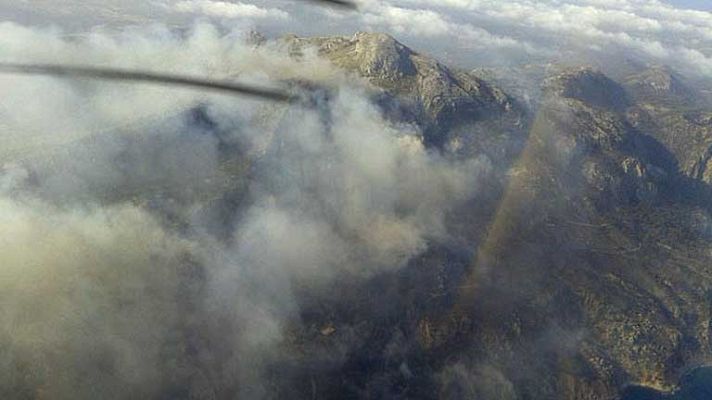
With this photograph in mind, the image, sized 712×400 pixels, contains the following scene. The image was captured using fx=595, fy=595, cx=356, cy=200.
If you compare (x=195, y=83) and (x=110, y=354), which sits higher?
(x=195, y=83)

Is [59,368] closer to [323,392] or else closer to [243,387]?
[243,387]

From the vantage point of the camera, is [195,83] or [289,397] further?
[289,397]

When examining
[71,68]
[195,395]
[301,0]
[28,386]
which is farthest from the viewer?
[195,395]

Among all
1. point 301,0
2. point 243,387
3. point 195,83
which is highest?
point 301,0

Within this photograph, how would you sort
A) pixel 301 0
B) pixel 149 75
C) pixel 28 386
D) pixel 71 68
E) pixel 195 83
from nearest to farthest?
pixel 71 68 → pixel 149 75 → pixel 195 83 → pixel 301 0 → pixel 28 386

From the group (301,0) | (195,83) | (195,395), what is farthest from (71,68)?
(195,395)

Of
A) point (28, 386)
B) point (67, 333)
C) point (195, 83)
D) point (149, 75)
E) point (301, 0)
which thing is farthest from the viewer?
point (67, 333)

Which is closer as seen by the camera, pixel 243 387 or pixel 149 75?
pixel 149 75

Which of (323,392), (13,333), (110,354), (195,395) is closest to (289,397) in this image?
(323,392)

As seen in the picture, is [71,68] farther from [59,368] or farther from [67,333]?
[67,333]
